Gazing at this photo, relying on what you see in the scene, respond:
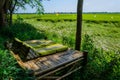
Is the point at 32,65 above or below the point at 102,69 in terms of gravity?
above

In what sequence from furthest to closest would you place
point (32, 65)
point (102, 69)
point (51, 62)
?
1. point (102, 69)
2. point (51, 62)
3. point (32, 65)

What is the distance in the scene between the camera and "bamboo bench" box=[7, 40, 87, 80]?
6.34 meters

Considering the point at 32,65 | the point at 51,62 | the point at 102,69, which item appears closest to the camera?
the point at 32,65

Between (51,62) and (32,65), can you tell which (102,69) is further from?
(32,65)

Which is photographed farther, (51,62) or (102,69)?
(102,69)

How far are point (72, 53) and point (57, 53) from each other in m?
0.58

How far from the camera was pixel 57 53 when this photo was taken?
323 inches

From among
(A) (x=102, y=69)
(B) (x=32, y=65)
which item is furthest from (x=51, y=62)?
(A) (x=102, y=69)

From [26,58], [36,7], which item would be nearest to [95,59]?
[26,58]

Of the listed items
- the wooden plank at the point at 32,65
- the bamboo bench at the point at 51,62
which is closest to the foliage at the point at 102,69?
the bamboo bench at the point at 51,62

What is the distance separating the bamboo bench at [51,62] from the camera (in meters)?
6.34

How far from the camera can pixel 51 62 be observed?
22.9 ft

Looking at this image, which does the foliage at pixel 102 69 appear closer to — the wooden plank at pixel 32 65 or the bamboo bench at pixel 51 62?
the bamboo bench at pixel 51 62

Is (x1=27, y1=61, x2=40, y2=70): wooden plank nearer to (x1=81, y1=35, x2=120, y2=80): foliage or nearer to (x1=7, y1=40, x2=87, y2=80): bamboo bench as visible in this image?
(x1=7, y1=40, x2=87, y2=80): bamboo bench
